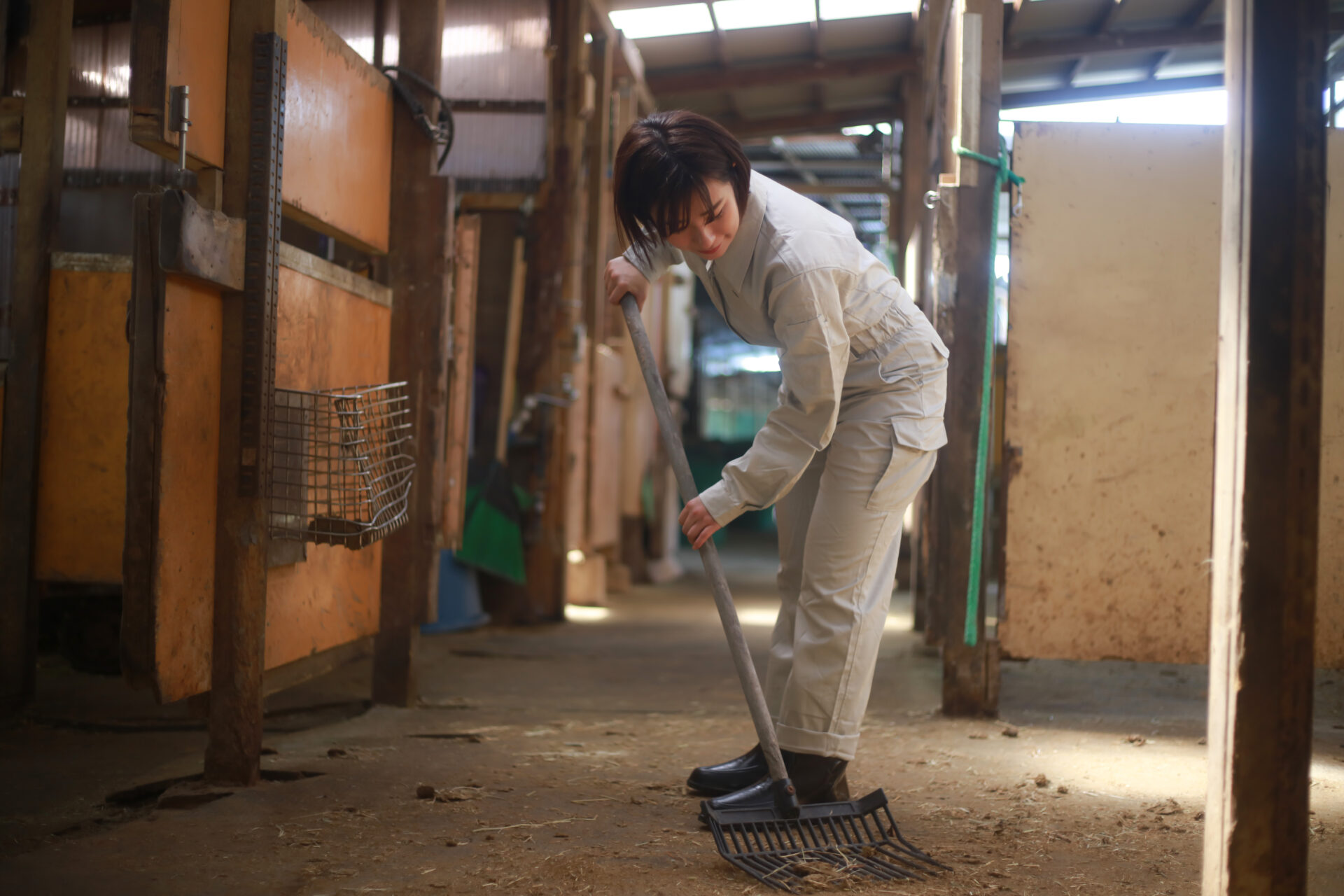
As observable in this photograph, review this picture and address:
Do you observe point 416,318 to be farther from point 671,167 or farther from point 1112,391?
point 1112,391

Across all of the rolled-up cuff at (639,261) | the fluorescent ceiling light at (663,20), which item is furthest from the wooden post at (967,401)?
the fluorescent ceiling light at (663,20)

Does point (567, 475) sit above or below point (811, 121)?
below

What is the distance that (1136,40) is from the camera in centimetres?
592

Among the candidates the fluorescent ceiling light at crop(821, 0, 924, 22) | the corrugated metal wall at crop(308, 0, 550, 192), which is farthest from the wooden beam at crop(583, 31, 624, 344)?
the fluorescent ceiling light at crop(821, 0, 924, 22)

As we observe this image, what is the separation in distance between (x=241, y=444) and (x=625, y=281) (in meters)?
0.91

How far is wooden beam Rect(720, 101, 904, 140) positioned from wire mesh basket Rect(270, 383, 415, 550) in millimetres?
5948

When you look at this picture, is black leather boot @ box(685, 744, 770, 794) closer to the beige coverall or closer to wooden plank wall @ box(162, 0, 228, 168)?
the beige coverall

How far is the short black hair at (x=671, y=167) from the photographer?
6.39ft

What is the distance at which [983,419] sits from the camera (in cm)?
321

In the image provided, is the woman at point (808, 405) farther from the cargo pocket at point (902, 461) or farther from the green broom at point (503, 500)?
the green broom at point (503, 500)

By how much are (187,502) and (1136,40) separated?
5773 millimetres

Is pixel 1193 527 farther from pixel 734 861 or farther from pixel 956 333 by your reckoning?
pixel 734 861

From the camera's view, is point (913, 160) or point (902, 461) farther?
point (913, 160)

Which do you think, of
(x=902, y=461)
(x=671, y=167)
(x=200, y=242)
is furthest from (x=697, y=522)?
(x=200, y=242)
